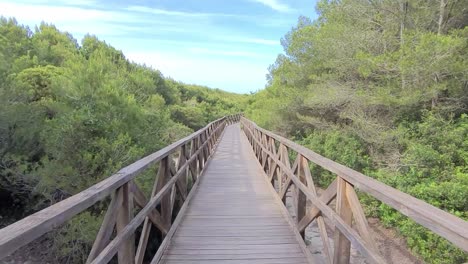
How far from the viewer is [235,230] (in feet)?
12.9

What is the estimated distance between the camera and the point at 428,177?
20.2ft

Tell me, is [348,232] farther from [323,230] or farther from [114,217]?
[114,217]

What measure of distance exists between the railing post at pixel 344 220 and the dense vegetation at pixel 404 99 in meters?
3.29

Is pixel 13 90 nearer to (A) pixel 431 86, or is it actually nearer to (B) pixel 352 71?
(B) pixel 352 71

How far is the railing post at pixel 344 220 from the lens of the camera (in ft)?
7.68

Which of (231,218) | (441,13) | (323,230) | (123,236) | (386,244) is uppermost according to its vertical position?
(441,13)

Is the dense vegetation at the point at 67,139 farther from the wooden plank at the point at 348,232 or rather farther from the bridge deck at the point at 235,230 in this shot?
the wooden plank at the point at 348,232

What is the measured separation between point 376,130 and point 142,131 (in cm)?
560

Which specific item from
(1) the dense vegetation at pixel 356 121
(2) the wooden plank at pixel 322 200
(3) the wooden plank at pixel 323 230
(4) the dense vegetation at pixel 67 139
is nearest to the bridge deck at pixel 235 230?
(2) the wooden plank at pixel 322 200

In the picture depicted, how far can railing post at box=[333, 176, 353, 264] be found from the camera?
92.1 inches

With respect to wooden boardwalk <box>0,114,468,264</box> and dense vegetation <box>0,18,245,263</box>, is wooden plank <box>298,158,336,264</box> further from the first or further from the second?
dense vegetation <box>0,18,245,263</box>

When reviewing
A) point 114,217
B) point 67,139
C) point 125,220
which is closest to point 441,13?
point 125,220

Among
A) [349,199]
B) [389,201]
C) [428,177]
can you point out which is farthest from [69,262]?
[428,177]

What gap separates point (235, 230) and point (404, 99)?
495 centimetres
